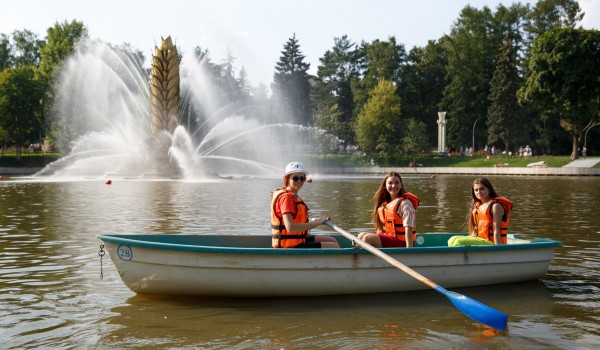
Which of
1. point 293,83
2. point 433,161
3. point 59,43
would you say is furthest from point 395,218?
point 293,83

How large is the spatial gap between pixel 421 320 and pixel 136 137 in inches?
2234

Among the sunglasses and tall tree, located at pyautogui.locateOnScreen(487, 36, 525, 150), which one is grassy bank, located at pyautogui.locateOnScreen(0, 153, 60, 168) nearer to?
tall tree, located at pyautogui.locateOnScreen(487, 36, 525, 150)

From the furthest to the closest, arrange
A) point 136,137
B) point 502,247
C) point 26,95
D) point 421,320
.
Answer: point 26,95 < point 136,137 < point 502,247 < point 421,320

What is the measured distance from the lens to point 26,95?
84.4 m

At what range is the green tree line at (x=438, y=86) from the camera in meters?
72.6

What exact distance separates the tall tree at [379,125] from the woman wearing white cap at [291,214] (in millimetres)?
75876

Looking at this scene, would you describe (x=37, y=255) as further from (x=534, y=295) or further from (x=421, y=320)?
(x=534, y=295)

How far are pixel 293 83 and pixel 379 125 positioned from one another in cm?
3940

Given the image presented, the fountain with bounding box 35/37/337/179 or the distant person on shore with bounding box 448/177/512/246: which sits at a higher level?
the fountain with bounding box 35/37/337/179

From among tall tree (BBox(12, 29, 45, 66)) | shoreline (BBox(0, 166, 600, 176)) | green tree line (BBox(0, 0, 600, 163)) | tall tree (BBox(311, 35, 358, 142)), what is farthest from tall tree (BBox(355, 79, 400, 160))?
tall tree (BBox(12, 29, 45, 66))

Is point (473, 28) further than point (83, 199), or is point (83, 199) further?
point (473, 28)

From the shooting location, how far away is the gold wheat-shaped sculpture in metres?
48.2

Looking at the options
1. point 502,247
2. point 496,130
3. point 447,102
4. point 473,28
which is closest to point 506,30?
point 473,28

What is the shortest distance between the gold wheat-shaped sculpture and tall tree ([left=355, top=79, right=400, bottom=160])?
41.6 m
